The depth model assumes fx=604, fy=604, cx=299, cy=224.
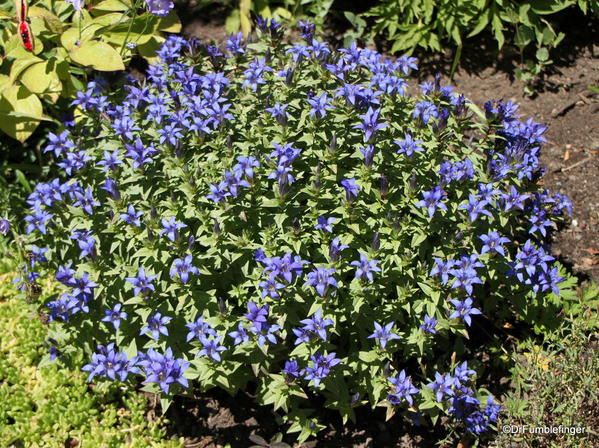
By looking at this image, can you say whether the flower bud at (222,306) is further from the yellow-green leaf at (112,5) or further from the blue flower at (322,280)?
the yellow-green leaf at (112,5)

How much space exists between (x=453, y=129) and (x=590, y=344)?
1.67 m

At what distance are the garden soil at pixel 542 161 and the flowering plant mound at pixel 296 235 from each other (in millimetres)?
321

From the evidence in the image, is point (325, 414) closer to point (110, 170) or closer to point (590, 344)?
point (590, 344)

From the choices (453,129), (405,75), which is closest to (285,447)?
(453,129)

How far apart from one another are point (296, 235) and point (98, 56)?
6.36ft

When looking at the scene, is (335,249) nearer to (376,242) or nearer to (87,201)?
(376,242)

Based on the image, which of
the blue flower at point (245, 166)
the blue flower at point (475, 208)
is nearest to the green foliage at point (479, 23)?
the blue flower at point (475, 208)

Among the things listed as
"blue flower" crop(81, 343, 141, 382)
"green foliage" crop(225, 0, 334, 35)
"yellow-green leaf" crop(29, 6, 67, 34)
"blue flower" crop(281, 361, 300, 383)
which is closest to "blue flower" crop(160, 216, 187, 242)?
"blue flower" crop(81, 343, 141, 382)

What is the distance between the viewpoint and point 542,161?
5.48 m

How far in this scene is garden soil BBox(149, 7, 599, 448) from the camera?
4086 mm

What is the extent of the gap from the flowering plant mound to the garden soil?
32cm

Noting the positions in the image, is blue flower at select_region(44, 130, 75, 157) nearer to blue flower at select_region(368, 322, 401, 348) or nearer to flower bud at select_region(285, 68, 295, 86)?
flower bud at select_region(285, 68, 295, 86)

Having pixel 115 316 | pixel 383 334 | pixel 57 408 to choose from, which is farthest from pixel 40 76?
pixel 383 334

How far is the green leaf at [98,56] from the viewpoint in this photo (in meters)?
4.13
